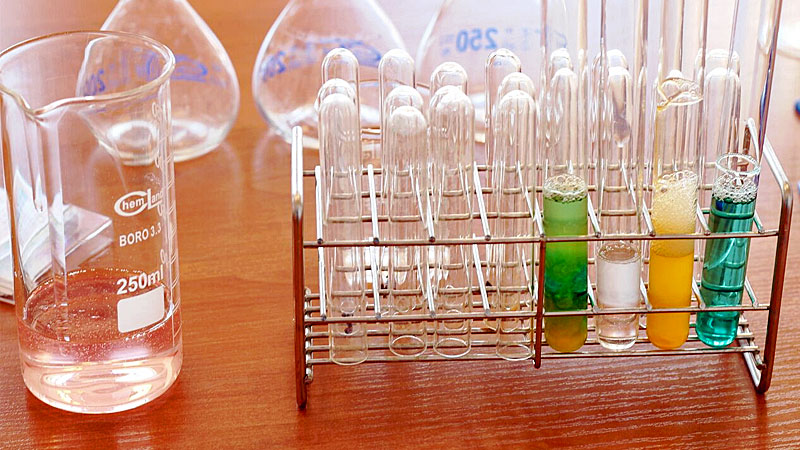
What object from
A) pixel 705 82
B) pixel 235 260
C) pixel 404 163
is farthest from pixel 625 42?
pixel 235 260

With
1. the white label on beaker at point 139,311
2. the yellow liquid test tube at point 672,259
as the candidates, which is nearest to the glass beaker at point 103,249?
the white label on beaker at point 139,311

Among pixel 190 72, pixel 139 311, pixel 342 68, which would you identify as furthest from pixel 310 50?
pixel 139 311

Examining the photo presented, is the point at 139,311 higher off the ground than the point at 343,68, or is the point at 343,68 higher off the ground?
the point at 343,68

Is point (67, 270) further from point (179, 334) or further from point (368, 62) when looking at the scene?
point (368, 62)

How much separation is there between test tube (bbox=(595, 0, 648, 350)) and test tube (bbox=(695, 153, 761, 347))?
0.15ft

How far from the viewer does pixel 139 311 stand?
2.38 ft

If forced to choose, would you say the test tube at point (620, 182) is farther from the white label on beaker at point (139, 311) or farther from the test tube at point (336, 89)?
the white label on beaker at point (139, 311)

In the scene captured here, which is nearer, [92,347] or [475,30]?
[92,347]

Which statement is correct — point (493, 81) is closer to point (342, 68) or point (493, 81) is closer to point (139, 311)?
point (342, 68)

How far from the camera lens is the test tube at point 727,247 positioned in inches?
27.7

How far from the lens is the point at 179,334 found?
30.1 inches

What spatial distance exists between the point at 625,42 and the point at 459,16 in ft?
0.81

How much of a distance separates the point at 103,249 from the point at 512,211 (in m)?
0.26

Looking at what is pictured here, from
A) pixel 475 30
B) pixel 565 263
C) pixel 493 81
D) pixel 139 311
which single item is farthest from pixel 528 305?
pixel 475 30
